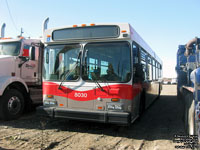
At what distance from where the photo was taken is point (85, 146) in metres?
4.19

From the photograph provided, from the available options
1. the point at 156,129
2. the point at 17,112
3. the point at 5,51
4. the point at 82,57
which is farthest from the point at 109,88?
the point at 5,51

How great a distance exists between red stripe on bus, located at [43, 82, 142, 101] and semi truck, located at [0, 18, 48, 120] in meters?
1.55

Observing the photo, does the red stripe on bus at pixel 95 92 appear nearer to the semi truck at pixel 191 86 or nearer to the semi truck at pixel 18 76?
the semi truck at pixel 191 86

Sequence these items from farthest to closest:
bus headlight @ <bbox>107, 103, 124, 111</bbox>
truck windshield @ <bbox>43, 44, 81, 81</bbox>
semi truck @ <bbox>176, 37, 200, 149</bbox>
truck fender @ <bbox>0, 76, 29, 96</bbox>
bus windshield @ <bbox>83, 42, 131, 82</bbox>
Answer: truck fender @ <bbox>0, 76, 29, 96</bbox>
truck windshield @ <bbox>43, 44, 81, 81</bbox>
bus windshield @ <bbox>83, 42, 131, 82</bbox>
bus headlight @ <bbox>107, 103, 124, 111</bbox>
semi truck @ <bbox>176, 37, 200, 149</bbox>

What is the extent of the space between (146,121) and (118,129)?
4.97 ft

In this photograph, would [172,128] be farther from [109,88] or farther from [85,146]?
[85,146]

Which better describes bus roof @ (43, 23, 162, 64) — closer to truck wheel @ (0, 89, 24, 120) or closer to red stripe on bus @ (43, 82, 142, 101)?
red stripe on bus @ (43, 82, 142, 101)

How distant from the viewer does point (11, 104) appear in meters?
6.37

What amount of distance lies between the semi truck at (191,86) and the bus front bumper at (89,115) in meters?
1.42

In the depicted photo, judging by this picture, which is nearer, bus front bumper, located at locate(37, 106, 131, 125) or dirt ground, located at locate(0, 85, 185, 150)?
dirt ground, located at locate(0, 85, 185, 150)

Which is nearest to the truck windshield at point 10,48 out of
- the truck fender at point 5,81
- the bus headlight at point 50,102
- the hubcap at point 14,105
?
the truck fender at point 5,81

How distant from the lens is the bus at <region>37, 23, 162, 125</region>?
4719mm

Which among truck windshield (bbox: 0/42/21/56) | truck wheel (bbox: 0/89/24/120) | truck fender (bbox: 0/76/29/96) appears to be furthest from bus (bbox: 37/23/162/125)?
truck windshield (bbox: 0/42/21/56)

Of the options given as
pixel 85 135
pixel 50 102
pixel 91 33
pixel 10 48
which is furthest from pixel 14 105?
pixel 91 33
